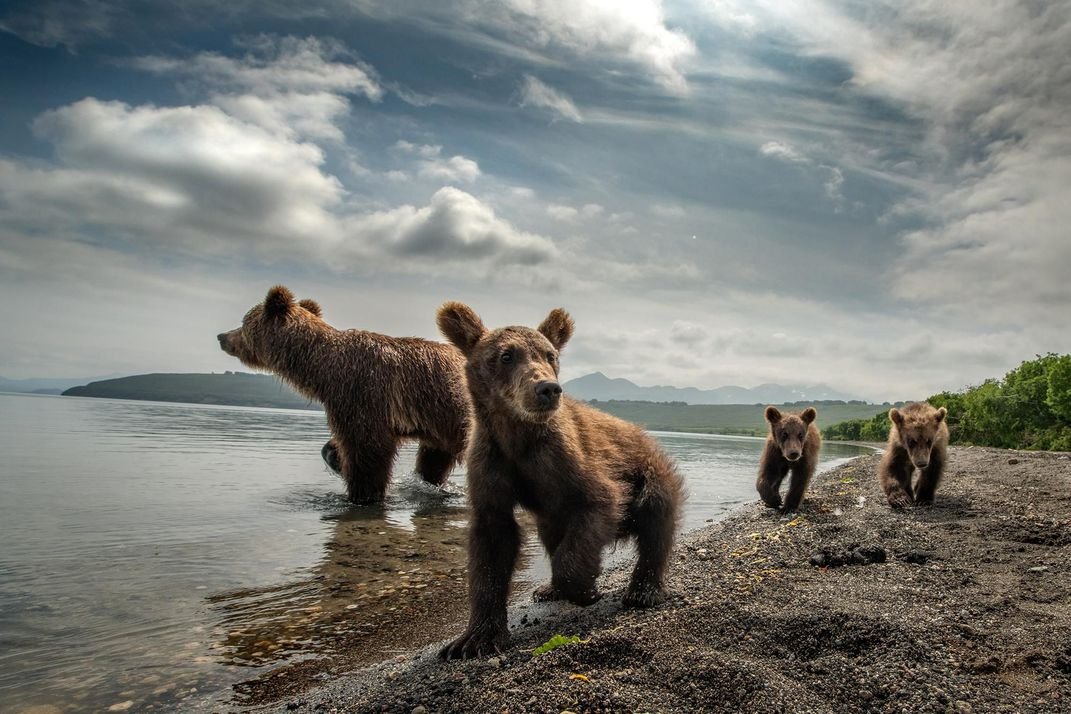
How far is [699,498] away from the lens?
55.0 feet

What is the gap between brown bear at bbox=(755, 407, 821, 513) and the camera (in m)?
11.2

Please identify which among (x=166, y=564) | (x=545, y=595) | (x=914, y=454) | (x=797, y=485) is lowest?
(x=166, y=564)

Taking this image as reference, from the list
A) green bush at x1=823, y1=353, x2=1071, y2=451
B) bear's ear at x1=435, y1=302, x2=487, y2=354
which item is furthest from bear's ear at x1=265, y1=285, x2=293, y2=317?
green bush at x1=823, y1=353, x2=1071, y2=451

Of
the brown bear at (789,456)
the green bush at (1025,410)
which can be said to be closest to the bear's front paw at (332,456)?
the brown bear at (789,456)

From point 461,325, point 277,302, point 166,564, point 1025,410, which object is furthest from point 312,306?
point 1025,410

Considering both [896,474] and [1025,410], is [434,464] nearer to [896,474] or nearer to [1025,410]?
[896,474]

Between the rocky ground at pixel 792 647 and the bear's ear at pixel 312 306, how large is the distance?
9015 millimetres

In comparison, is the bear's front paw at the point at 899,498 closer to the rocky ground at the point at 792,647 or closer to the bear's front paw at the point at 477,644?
the rocky ground at the point at 792,647

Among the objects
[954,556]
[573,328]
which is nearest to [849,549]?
[954,556]

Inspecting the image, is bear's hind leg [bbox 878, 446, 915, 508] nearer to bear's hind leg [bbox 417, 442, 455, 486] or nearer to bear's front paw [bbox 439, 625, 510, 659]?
bear's hind leg [bbox 417, 442, 455, 486]

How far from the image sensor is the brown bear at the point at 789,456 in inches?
440

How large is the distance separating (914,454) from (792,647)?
8.41 metres

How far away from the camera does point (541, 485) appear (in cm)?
467

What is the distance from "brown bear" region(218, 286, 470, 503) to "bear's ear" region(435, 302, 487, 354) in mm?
6437
